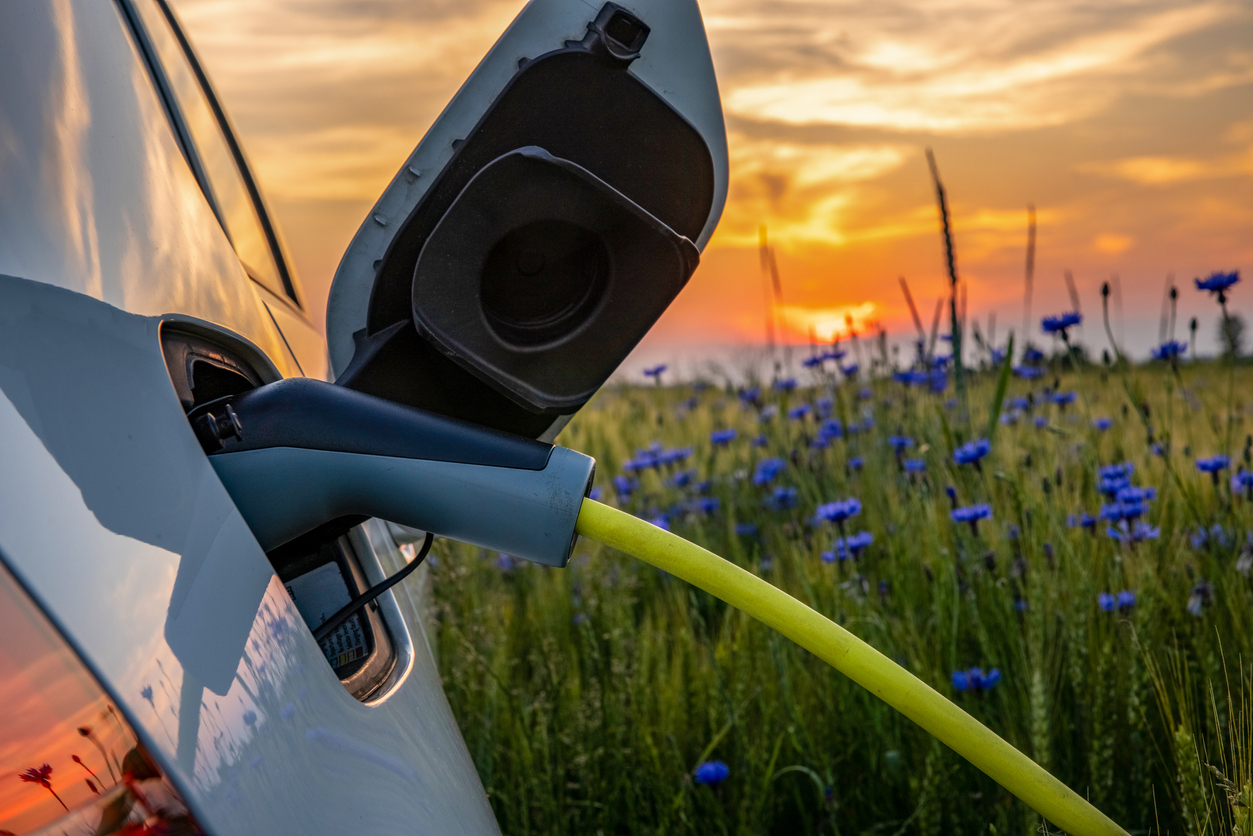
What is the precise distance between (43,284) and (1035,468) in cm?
312

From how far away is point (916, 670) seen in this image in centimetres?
177

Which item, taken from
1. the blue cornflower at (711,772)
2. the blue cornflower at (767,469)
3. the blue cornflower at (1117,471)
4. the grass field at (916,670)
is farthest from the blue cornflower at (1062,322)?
the blue cornflower at (711,772)

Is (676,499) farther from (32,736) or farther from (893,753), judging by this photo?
(32,736)

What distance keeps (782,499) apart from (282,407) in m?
2.87

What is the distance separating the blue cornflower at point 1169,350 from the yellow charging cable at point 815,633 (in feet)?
7.53

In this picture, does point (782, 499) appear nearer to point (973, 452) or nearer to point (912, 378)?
point (912, 378)

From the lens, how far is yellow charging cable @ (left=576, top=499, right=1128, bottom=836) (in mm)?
627

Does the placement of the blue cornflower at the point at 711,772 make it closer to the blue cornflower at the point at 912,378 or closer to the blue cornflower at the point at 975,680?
the blue cornflower at the point at 975,680

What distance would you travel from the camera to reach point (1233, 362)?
2.41 m

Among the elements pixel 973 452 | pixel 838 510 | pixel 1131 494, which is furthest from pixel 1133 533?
pixel 838 510

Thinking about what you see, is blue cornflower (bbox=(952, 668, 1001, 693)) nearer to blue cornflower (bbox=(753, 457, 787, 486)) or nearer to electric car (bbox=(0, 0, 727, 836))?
electric car (bbox=(0, 0, 727, 836))

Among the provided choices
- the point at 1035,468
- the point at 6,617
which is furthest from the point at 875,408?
the point at 6,617

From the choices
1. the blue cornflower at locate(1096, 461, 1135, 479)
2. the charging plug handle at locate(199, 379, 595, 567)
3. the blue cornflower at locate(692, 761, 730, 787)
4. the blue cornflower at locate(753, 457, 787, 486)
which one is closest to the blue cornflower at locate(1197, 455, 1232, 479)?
the blue cornflower at locate(1096, 461, 1135, 479)

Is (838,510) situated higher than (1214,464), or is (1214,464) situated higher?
(1214,464)
